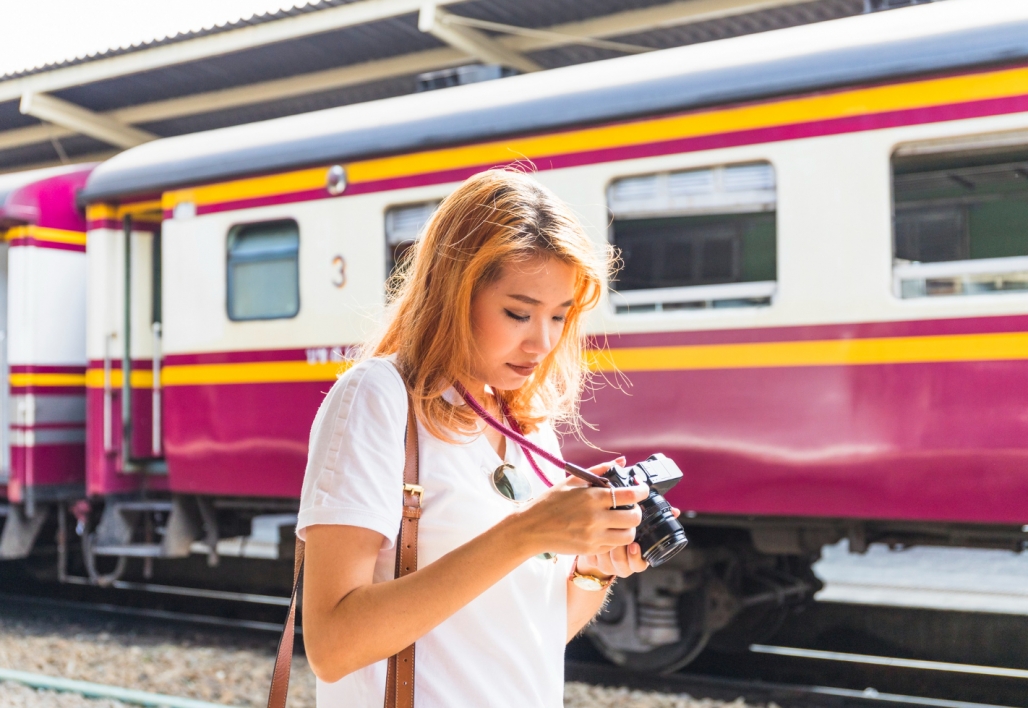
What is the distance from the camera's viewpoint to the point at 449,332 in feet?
5.22

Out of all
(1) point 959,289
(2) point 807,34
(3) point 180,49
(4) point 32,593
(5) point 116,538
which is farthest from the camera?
(3) point 180,49

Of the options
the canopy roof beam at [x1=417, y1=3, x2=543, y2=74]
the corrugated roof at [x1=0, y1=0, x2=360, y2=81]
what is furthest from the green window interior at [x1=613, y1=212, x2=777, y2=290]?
the corrugated roof at [x1=0, y1=0, x2=360, y2=81]

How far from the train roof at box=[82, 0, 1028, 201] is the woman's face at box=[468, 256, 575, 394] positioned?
10.4ft

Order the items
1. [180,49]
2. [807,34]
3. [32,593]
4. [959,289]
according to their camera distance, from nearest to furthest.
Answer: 1. [959,289]
2. [807,34]
3. [32,593]
4. [180,49]

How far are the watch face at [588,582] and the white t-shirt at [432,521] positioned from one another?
151 mm

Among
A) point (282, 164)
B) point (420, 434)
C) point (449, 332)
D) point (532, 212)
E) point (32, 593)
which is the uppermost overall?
point (282, 164)

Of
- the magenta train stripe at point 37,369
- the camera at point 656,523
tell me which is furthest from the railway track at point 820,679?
the camera at point 656,523

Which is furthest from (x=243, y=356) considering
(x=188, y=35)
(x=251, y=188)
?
(x=188, y=35)

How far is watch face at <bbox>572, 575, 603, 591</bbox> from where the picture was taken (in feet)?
5.69

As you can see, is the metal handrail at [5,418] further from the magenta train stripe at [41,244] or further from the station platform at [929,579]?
the station platform at [929,579]

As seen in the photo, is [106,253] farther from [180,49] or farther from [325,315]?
[180,49]

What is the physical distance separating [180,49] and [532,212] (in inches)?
340

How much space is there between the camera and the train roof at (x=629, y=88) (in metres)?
4.16

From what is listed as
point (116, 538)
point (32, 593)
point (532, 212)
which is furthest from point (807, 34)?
point (32, 593)
